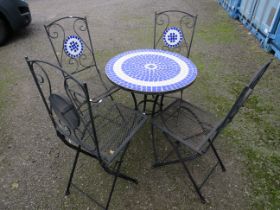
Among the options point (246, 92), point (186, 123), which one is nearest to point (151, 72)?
point (186, 123)

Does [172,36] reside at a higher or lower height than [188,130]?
higher

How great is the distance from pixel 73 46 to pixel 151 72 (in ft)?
3.09

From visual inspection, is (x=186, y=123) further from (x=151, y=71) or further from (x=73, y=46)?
(x=73, y=46)

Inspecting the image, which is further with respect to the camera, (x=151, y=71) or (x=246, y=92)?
(x=151, y=71)

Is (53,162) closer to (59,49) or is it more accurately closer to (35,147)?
(35,147)

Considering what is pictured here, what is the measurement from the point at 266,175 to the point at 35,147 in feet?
7.36

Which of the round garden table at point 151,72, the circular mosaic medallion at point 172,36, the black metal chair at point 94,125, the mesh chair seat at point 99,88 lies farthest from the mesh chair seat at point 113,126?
the circular mosaic medallion at point 172,36

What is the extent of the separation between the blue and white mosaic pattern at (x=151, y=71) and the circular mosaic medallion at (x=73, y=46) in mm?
484

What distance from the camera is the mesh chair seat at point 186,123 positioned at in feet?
5.61

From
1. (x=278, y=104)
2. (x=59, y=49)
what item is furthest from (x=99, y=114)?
(x=59, y=49)

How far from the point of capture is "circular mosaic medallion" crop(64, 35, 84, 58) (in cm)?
231

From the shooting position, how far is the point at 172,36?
2561 millimetres

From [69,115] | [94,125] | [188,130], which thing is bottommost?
[188,130]

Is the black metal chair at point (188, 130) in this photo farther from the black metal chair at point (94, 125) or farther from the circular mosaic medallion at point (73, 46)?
the circular mosaic medallion at point (73, 46)
